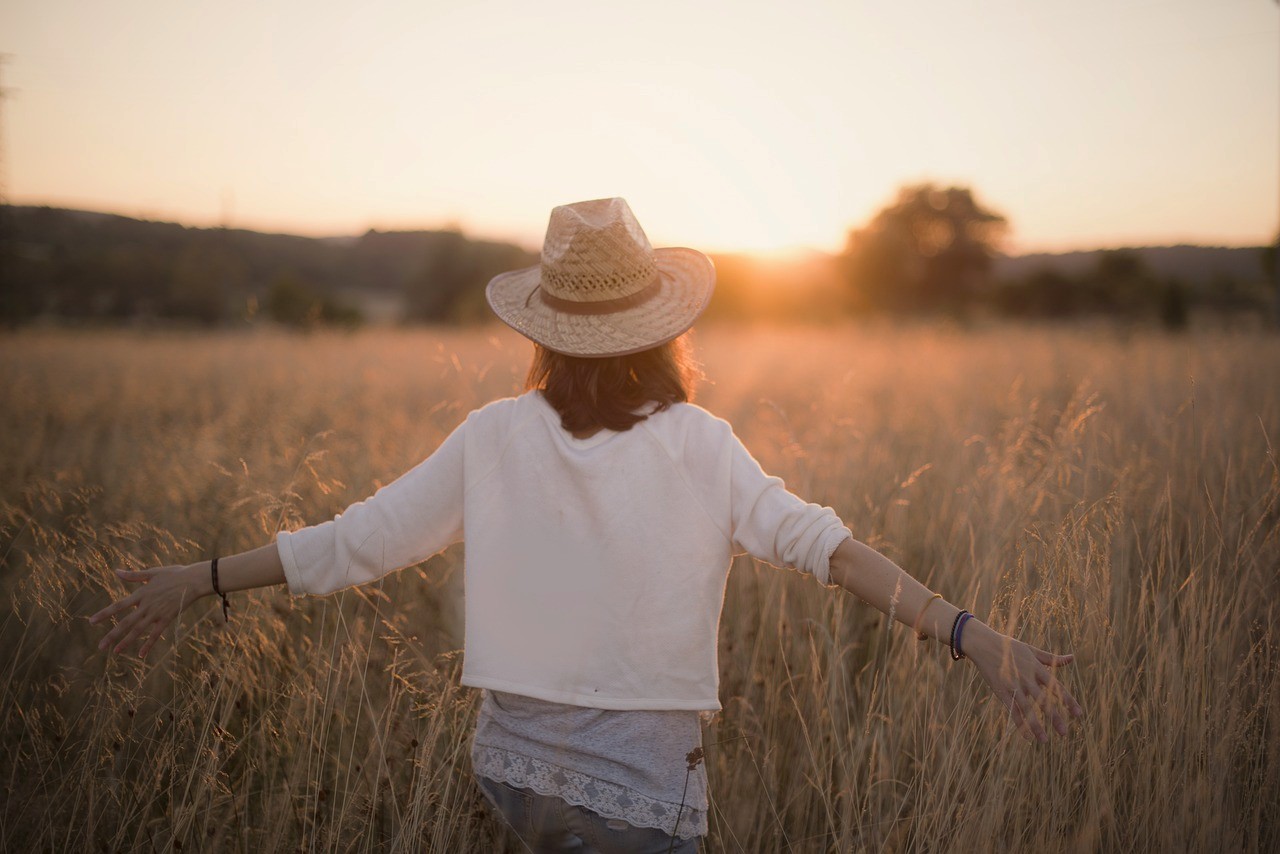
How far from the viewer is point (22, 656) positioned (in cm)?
245

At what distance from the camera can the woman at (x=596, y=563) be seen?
4.75 feet

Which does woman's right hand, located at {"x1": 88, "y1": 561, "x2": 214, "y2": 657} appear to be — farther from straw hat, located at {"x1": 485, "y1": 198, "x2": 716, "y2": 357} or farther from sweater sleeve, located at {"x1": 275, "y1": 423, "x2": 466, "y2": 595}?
straw hat, located at {"x1": 485, "y1": 198, "x2": 716, "y2": 357}

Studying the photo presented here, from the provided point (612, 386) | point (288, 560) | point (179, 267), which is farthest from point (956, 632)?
point (179, 267)

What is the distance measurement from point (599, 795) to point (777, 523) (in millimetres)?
602

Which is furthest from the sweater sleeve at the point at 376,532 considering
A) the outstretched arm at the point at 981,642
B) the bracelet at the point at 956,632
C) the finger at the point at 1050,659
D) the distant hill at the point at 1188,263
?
the distant hill at the point at 1188,263

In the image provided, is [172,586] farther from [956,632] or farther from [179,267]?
[179,267]

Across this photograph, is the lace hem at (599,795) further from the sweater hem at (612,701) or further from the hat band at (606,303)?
the hat band at (606,303)

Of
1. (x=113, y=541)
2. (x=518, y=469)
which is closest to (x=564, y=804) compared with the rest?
(x=518, y=469)

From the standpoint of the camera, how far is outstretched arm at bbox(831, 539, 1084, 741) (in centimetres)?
130

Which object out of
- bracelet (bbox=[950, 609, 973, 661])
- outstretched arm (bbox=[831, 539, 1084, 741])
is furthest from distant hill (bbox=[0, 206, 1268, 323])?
bracelet (bbox=[950, 609, 973, 661])

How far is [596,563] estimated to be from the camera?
147cm

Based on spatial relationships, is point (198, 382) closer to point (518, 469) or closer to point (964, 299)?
point (518, 469)

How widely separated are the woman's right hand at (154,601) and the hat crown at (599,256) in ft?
3.10

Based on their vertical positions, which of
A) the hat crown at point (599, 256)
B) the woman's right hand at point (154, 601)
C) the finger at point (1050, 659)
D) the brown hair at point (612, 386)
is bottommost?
the woman's right hand at point (154, 601)
